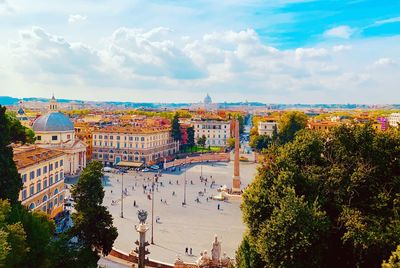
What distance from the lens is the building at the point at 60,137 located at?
6253 centimetres

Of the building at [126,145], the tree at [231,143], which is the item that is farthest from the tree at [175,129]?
the tree at [231,143]

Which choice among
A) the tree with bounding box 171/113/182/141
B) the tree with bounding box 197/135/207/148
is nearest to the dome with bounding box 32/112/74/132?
the tree with bounding box 171/113/182/141

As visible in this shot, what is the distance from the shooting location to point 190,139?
92.8 m

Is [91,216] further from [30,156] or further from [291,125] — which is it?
[291,125]

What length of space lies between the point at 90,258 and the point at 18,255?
6245mm

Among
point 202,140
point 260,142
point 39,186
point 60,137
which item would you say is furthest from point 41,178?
point 202,140

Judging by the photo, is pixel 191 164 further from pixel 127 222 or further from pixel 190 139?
pixel 127 222

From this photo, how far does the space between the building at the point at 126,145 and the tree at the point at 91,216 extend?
50.3 meters

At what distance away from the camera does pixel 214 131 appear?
104 meters

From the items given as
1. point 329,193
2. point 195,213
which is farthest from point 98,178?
point 195,213

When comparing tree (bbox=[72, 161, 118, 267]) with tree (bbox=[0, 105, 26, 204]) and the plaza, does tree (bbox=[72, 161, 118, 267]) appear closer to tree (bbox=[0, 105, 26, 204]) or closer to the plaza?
tree (bbox=[0, 105, 26, 204])

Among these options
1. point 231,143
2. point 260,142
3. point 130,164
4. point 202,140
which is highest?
point 260,142

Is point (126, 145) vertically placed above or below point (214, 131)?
below

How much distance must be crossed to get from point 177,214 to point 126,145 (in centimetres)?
3605
